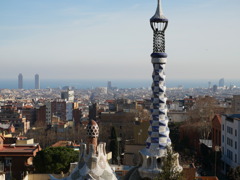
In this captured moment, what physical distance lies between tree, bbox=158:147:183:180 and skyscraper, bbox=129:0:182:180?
331 millimetres

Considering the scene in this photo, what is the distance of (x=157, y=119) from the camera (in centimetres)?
1275

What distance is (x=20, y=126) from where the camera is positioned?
6875cm

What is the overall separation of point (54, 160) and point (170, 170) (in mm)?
12655

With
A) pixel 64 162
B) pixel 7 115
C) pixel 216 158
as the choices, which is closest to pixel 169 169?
pixel 64 162

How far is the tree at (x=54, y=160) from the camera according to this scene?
75.5 ft

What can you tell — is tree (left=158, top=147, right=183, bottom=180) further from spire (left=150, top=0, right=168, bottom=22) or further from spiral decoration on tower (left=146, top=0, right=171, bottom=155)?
spire (left=150, top=0, right=168, bottom=22)

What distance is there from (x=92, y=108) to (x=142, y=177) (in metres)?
65.7

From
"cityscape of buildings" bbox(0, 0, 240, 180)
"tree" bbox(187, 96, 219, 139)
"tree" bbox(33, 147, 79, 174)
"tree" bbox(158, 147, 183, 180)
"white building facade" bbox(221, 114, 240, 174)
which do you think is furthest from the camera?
"tree" bbox(187, 96, 219, 139)

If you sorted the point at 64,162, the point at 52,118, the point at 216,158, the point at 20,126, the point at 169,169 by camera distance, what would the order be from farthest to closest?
the point at 52,118 < the point at 20,126 < the point at 216,158 < the point at 64,162 < the point at 169,169

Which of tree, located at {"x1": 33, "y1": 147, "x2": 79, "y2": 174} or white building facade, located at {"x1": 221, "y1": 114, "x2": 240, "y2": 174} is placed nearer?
tree, located at {"x1": 33, "y1": 147, "x2": 79, "y2": 174}

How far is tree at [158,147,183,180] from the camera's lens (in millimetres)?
11375

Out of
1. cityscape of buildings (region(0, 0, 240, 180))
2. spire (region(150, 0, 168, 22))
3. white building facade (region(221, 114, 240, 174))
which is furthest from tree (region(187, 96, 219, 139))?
spire (region(150, 0, 168, 22))

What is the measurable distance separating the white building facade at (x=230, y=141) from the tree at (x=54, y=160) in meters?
10.8

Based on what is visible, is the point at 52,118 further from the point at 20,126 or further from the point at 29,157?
the point at 29,157
